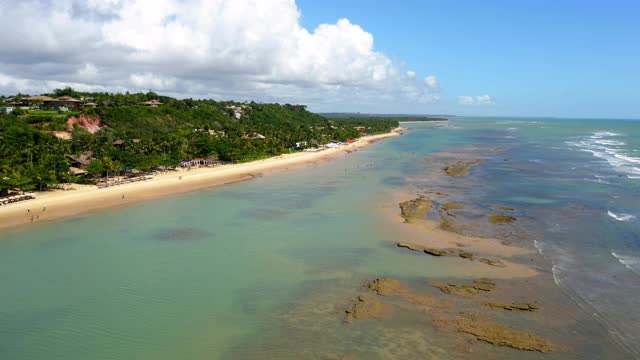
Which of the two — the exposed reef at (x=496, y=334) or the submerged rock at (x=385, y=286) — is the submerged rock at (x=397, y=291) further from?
the exposed reef at (x=496, y=334)

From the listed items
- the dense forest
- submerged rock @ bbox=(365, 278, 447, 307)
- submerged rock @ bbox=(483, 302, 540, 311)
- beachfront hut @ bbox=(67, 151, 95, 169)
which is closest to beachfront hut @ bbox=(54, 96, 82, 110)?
the dense forest

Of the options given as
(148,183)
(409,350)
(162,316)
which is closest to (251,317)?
(162,316)

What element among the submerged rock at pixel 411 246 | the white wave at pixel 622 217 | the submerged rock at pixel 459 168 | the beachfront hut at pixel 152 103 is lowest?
the submerged rock at pixel 411 246

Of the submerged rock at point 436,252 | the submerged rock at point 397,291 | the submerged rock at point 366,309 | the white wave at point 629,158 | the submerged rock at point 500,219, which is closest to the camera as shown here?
the submerged rock at point 366,309

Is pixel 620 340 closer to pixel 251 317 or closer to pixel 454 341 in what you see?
pixel 454 341

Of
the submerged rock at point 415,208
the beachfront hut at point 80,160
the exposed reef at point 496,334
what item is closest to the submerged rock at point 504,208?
the submerged rock at point 415,208

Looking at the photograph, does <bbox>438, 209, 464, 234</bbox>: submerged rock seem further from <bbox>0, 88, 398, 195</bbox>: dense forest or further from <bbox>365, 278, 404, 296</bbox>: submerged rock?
<bbox>0, 88, 398, 195</bbox>: dense forest
